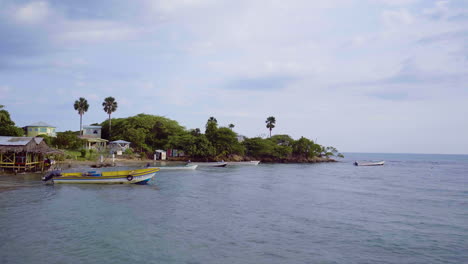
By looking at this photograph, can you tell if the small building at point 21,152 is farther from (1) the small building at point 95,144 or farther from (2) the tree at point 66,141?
(1) the small building at point 95,144

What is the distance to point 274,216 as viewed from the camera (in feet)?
57.8

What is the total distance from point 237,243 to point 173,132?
206ft

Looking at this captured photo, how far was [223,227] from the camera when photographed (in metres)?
15.1

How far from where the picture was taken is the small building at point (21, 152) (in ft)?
105

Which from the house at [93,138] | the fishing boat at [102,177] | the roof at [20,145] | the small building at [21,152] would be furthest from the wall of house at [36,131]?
the fishing boat at [102,177]

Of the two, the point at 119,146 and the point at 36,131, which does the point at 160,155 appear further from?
the point at 36,131

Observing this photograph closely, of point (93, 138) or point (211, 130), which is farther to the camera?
point (211, 130)

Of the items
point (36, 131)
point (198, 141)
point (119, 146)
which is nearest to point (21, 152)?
point (119, 146)

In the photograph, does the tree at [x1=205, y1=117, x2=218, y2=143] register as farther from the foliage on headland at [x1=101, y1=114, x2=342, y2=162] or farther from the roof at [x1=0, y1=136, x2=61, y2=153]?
the roof at [x1=0, y1=136, x2=61, y2=153]

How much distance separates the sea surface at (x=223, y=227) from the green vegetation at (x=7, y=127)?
23179 millimetres

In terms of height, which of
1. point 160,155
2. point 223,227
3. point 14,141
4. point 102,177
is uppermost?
point 14,141

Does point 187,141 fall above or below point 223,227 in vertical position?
above

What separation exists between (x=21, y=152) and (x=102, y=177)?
46.0 feet

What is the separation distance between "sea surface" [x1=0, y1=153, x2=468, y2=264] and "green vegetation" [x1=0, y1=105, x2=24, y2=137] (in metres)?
23.2
